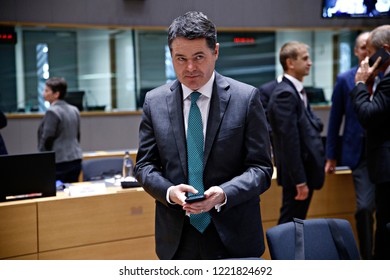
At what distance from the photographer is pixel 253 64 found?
30.4 ft

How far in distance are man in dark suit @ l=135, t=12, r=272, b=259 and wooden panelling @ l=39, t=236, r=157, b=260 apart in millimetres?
1643

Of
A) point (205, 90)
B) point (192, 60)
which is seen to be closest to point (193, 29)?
point (192, 60)

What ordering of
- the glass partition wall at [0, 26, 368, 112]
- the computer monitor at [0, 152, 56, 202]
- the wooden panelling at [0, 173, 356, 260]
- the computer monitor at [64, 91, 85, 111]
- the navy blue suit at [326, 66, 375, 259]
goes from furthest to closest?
the computer monitor at [64, 91, 85, 111]
the glass partition wall at [0, 26, 368, 112]
the navy blue suit at [326, 66, 375, 259]
the wooden panelling at [0, 173, 356, 260]
the computer monitor at [0, 152, 56, 202]

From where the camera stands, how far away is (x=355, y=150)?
397 cm

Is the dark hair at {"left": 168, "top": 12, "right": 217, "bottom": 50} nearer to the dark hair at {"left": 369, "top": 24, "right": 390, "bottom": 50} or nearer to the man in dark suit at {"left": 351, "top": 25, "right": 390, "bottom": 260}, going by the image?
the man in dark suit at {"left": 351, "top": 25, "right": 390, "bottom": 260}

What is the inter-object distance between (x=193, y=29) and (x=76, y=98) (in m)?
6.23

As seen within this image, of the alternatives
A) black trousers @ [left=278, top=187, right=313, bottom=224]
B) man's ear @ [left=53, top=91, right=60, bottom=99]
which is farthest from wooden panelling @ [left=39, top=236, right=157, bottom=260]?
man's ear @ [left=53, top=91, right=60, bottom=99]

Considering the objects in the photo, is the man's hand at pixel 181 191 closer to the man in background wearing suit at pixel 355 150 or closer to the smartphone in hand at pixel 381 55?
the smartphone in hand at pixel 381 55

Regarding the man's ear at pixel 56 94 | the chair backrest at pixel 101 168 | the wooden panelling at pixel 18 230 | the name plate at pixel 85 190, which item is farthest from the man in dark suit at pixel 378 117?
the man's ear at pixel 56 94

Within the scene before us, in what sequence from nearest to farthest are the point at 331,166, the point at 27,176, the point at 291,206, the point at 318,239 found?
the point at 318,239 < the point at 27,176 < the point at 291,206 < the point at 331,166

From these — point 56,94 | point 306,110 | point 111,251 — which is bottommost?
point 111,251

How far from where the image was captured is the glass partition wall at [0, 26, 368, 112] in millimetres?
7543

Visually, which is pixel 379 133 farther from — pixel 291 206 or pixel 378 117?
pixel 291 206
